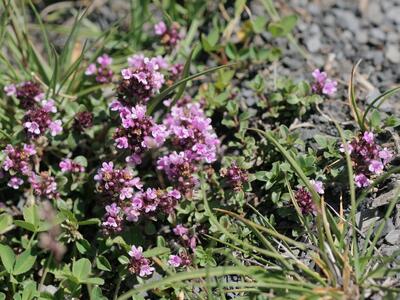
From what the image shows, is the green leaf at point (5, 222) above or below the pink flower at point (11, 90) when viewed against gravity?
below

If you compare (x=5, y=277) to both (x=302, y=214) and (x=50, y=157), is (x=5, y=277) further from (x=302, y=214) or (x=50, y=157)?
(x=302, y=214)

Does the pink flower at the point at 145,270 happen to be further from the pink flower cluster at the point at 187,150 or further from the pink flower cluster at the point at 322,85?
the pink flower cluster at the point at 322,85

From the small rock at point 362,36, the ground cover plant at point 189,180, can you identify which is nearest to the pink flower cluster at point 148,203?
the ground cover plant at point 189,180

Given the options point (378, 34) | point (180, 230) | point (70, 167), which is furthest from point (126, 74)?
point (378, 34)

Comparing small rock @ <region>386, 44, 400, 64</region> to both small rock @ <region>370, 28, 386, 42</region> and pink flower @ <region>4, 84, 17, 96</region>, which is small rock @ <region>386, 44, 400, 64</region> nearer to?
small rock @ <region>370, 28, 386, 42</region>

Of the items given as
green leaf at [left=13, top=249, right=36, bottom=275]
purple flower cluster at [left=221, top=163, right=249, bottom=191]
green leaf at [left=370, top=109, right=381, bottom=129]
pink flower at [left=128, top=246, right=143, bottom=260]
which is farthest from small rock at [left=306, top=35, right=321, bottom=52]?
green leaf at [left=13, top=249, right=36, bottom=275]
